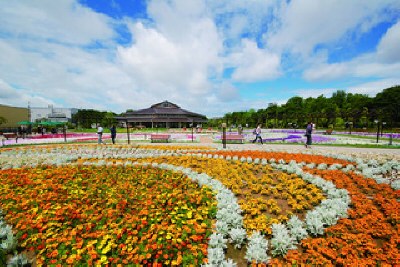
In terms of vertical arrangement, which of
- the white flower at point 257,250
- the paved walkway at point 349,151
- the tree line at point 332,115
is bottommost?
the white flower at point 257,250

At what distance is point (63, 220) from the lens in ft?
14.9

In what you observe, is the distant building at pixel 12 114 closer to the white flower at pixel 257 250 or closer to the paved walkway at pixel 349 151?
the paved walkway at pixel 349 151

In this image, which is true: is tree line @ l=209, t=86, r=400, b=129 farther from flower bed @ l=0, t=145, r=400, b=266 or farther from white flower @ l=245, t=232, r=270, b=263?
white flower @ l=245, t=232, r=270, b=263

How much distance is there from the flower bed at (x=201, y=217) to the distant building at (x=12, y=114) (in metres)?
71.8

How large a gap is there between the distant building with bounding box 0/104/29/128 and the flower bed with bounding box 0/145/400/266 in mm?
71783

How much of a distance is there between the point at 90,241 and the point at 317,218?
474 centimetres

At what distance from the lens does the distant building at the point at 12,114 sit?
5872 centimetres

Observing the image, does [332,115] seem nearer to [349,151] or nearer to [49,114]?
[349,151]

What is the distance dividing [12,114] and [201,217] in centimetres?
8200

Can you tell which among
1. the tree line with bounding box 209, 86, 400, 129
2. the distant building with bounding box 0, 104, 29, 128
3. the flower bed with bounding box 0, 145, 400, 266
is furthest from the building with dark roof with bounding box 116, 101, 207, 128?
the flower bed with bounding box 0, 145, 400, 266

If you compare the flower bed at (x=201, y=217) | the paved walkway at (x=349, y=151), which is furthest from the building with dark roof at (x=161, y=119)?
the flower bed at (x=201, y=217)

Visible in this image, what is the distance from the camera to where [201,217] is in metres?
4.53

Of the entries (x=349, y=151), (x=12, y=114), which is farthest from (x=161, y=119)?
(x=349, y=151)

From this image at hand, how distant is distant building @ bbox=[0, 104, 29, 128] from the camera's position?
5872 cm
